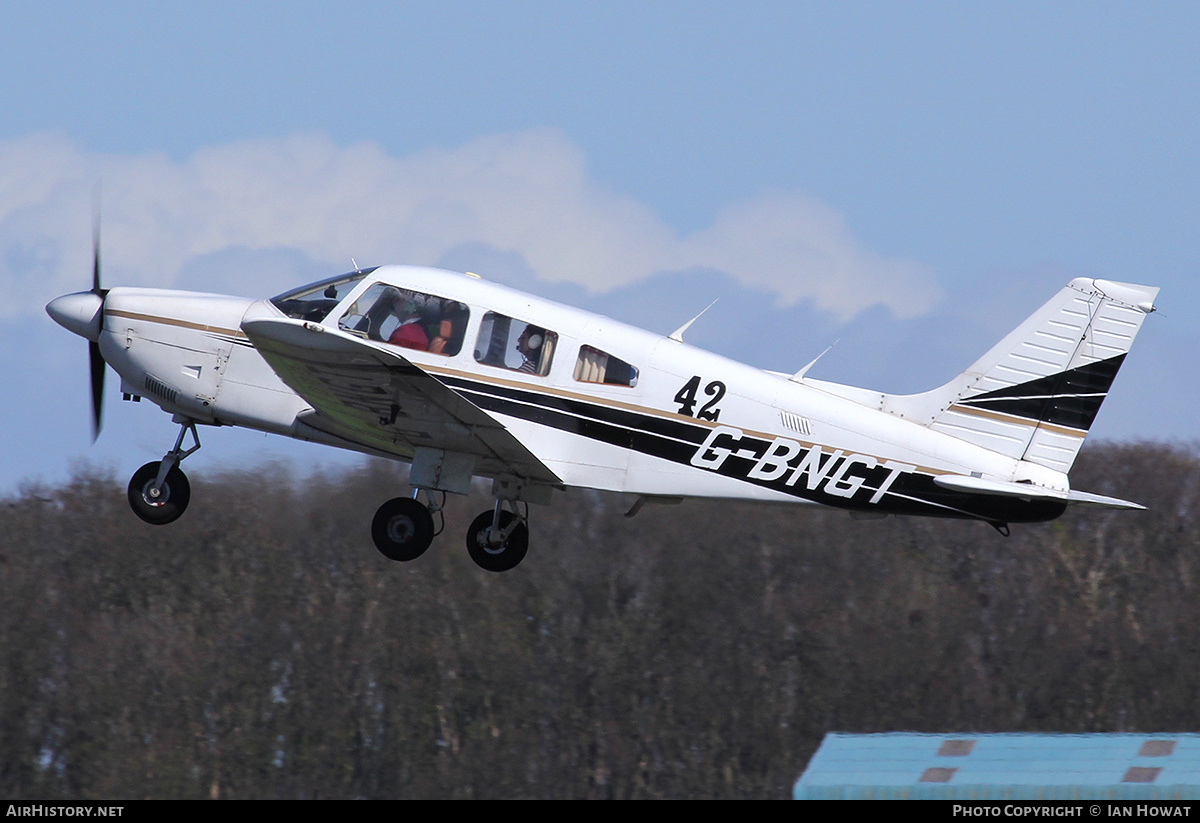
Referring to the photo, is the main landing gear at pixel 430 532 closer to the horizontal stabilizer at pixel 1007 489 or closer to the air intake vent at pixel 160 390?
Result: the air intake vent at pixel 160 390

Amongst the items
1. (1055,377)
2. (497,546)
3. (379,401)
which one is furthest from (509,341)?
(1055,377)

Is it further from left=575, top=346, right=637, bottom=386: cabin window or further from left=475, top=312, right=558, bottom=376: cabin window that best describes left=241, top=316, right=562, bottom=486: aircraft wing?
left=575, top=346, right=637, bottom=386: cabin window

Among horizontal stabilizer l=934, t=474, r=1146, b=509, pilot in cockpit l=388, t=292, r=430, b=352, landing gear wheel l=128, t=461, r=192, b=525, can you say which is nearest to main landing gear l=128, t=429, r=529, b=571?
landing gear wheel l=128, t=461, r=192, b=525

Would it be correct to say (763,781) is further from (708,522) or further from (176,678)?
(176,678)

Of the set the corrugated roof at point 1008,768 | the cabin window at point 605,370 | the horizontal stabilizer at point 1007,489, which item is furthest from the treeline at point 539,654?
the horizontal stabilizer at point 1007,489

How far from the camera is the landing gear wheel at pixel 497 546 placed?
602 inches

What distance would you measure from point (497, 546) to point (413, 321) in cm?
263

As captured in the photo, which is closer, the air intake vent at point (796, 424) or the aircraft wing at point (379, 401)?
the aircraft wing at point (379, 401)

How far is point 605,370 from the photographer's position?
45.8 feet

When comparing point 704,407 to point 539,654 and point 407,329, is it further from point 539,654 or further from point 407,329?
point 539,654

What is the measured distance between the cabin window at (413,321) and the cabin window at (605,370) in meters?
1.12

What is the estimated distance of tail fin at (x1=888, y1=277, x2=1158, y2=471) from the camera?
546 inches
